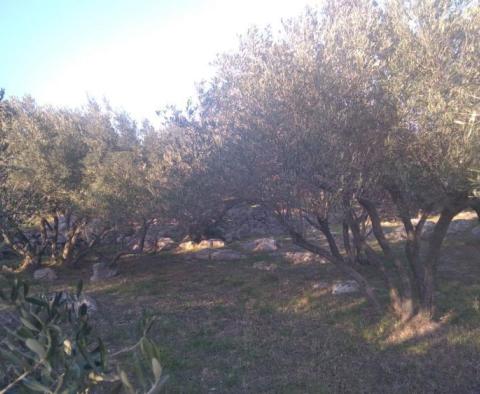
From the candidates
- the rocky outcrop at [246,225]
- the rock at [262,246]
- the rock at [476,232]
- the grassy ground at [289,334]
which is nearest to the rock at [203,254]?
the rock at [262,246]

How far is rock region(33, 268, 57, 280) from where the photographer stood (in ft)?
54.0

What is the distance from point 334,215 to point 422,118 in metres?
2.43

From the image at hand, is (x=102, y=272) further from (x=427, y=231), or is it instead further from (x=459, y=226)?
(x=459, y=226)

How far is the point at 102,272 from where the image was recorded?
16953 millimetres

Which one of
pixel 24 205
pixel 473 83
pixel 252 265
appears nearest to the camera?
pixel 473 83

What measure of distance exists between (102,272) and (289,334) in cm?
953

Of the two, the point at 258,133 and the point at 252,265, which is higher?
the point at 258,133

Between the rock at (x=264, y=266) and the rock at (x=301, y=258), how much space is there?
0.95 metres

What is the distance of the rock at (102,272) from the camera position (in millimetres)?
16719

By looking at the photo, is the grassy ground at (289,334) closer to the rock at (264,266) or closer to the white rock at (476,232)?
the rock at (264,266)

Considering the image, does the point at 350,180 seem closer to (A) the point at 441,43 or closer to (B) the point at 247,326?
(A) the point at 441,43

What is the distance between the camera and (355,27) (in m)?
8.84

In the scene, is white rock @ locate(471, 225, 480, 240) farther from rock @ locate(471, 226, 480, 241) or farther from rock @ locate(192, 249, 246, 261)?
rock @ locate(192, 249, 246, 261)

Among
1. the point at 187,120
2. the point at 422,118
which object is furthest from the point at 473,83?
the point at 187,120
